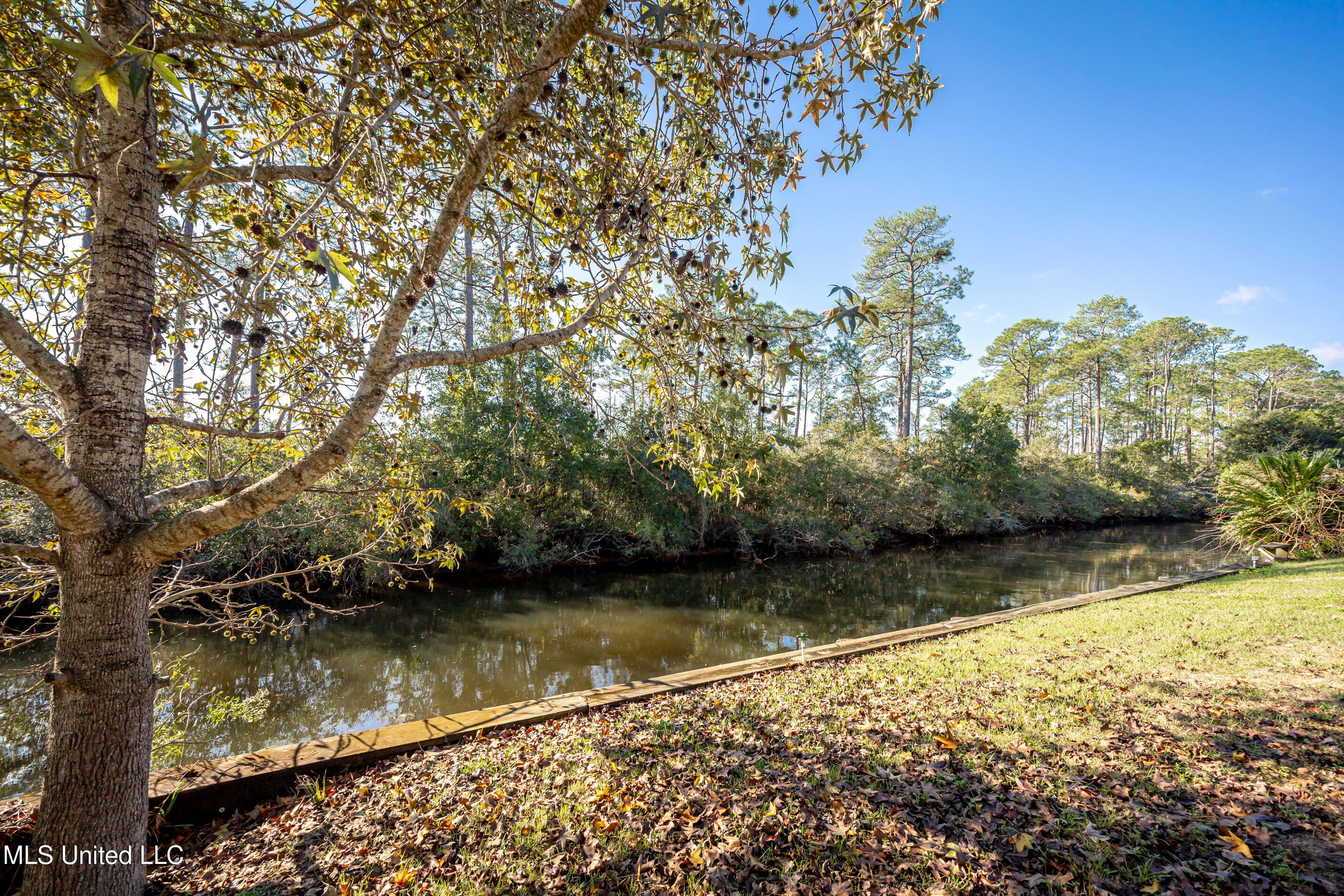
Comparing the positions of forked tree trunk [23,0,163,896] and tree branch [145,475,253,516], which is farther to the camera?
tree branch [145,475,253,516]

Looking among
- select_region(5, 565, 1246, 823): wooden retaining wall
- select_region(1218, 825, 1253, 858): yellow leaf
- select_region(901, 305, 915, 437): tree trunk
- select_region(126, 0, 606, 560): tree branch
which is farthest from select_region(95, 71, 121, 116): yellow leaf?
select_region(901, 305, 915, 437): tree trunk

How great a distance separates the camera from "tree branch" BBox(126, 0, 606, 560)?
2049 millimetres

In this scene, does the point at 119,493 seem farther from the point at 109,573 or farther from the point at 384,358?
the point at 384,358

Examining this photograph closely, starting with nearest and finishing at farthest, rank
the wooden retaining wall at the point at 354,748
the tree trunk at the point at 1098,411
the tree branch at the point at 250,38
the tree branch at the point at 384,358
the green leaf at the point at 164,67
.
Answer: the green leaf at the point at 164,67 → the tree branch at the point at 250,38 → the tree branch at the point at 384,358 → the wooden retaining wall at the point at 354,748 → the tree trunk at the point at 1098,411

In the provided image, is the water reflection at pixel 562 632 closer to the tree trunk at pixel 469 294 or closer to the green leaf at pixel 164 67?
the tree trunk at pixel 469 294

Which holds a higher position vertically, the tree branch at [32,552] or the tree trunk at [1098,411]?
the tree trunk at [1098,411]

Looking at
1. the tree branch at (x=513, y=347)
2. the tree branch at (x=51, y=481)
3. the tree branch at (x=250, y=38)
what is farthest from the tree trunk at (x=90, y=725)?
the tree branch at (x=250, y=38)

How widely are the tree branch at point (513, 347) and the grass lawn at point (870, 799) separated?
243cm

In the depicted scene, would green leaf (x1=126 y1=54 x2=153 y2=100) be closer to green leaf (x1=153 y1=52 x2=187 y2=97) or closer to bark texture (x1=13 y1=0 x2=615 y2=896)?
green leaf (x1=153 y1=52 x2=187 y2=97)

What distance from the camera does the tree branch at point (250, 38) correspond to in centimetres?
193

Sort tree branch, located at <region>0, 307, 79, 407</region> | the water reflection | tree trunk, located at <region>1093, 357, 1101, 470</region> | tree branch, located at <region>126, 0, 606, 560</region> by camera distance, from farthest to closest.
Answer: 1. tree trunk, located at <region>1093, 357, 1101, 470</region>
2. the water reflection
3. tree branch, located at <region>126, 0, 606, 560</region>
4. tree branch, located at <region>0, 307, 79, 407</region>

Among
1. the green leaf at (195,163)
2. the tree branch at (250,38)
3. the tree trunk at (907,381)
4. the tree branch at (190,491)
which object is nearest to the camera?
the green leaf at (195,163)

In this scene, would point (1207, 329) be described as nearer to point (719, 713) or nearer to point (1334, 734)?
point (1334, 734)

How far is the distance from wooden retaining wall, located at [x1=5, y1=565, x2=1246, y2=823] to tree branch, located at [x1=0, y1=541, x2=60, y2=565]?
169 centimetres
